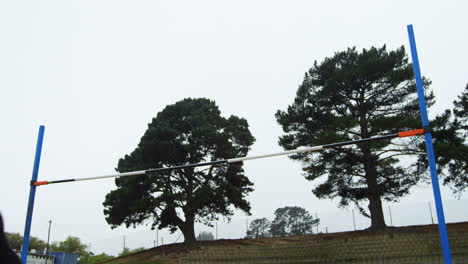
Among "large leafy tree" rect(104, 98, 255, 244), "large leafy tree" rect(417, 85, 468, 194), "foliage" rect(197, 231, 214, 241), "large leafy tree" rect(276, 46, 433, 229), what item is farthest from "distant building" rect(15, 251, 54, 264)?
"large leafy tree" rect(417, 85, 468, 194)

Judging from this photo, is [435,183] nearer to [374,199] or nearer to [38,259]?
[374,199]

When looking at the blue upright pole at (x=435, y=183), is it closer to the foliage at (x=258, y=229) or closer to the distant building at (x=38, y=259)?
the foliage at (x=258, y=229)

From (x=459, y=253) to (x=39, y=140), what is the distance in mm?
15592

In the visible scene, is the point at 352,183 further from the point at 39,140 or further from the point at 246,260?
the point at 39,140

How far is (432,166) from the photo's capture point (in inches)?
233

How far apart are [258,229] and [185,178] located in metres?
10.5

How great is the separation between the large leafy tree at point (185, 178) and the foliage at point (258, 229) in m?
5.03

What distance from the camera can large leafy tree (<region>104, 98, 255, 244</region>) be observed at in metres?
23.1

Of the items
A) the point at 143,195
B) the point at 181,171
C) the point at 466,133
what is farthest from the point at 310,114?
the point at 143,195

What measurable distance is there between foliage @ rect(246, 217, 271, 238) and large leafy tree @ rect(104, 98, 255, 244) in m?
5.03

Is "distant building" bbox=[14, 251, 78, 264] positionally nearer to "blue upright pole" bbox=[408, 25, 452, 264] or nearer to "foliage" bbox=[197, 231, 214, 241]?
"foliage" bbox=[197, 231, 214, 241]

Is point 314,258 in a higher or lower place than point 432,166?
lower

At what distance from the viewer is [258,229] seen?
3200cm

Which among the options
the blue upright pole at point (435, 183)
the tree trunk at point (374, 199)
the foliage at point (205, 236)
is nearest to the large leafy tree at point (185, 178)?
the foliage at point (205, 236)
